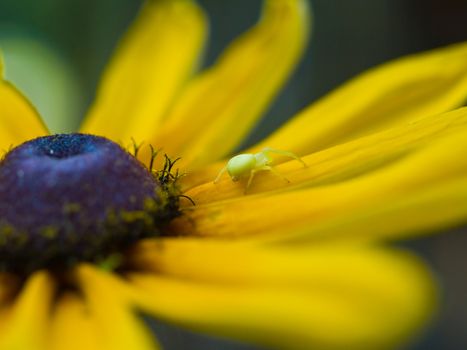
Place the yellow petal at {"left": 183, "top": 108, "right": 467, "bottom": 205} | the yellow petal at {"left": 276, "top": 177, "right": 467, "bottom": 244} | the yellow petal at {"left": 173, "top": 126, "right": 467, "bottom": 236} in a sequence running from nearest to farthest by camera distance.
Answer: the yellow petal at {"left": 276, "top": 177, "right": 467, "bottom": 244} < the yellow petal at {"left": 173, "top": 126, "right": 467, "bottom": 236} < the yellow petal at {"left": 183, "top": 108, "right": 467, "bottom": 205}

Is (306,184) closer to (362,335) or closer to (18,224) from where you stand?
(18,224)

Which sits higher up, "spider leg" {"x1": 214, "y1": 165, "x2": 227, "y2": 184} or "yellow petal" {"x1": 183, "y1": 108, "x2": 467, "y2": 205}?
"spider leg" {"x1": 214, "y1": 165, "x2": 227, "y2": 184}

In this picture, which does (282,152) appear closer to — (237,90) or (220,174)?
(220,174)

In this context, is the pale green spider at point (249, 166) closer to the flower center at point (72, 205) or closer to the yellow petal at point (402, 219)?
the flower center at point (72, 205)

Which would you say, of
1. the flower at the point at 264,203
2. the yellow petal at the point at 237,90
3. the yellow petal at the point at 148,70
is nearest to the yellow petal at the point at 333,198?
the flower at the point at 264,203

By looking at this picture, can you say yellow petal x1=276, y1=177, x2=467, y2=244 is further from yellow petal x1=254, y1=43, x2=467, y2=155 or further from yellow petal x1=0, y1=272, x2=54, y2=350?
yellow petal x1=254, y1=43, x2=467, y2=155

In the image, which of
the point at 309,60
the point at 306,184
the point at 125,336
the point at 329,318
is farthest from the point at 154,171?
the point at 309,60

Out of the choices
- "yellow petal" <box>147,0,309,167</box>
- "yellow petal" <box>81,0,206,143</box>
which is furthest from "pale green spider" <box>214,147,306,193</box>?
"yellow petal" <box>81,0,206,143</box>
